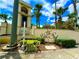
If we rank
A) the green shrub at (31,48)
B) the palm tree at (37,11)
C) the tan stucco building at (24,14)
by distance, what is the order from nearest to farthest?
1. the green shrub at (31,48)
2. the tan stucco building at (24,14)
3. the palm tree at (37,11)

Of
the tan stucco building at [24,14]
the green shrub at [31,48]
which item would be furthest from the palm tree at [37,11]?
the green shrub at [31,48]

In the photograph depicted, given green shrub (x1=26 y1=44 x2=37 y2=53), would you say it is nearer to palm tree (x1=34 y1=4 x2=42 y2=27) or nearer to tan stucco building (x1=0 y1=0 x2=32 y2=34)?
tan stucco building (x1=0 y1=0 x2=32 y2=34)

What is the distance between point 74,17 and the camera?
29.8 metres

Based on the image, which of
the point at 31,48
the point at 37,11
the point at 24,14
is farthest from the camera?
the point at 37,11

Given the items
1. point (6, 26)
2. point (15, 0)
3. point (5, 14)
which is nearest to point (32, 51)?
point (15, 0)

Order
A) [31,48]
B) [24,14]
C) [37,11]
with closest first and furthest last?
[31,48], [24,14], [37,11]

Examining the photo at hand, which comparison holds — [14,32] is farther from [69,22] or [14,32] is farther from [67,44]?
[69,22]

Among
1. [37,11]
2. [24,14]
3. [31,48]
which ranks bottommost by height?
[31,48]

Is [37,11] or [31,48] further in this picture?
[37,11]

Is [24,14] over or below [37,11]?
below

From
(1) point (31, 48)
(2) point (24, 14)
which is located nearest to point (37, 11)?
(2) point (24, 14)

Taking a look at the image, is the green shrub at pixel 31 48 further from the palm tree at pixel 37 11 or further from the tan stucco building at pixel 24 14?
the palm tree at pixel 37 11

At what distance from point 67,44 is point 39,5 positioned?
86.7ft

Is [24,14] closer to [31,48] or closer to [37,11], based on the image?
[31,48]
